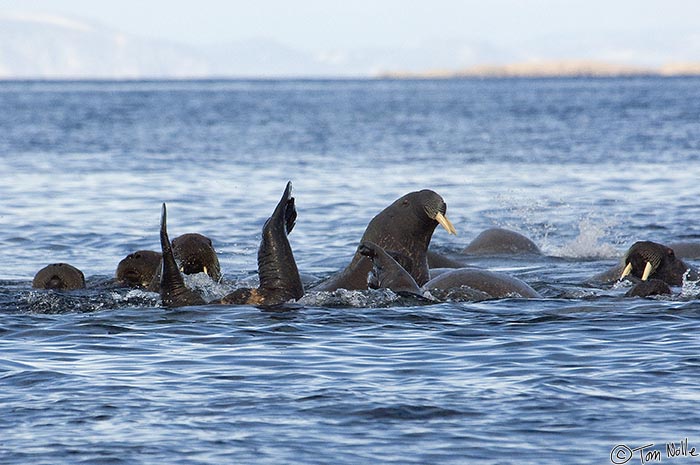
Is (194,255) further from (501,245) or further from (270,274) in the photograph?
(501,245)

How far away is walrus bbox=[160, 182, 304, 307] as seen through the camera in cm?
1089

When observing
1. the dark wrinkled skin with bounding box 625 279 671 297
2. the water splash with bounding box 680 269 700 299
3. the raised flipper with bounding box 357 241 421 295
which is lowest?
the water splash with bounding box 680 269 700 299

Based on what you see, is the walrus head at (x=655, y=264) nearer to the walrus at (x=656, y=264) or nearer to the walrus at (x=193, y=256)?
the walrus at (x=656, y=264)

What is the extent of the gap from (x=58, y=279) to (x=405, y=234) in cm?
343

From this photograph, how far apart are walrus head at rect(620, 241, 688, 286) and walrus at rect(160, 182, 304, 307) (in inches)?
138

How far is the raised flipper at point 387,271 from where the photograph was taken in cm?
1124

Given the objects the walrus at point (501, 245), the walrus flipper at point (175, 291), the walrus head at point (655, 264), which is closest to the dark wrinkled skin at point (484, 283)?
the walrus head at point (655, 264)

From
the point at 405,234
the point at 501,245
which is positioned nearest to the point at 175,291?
the point at 405,234

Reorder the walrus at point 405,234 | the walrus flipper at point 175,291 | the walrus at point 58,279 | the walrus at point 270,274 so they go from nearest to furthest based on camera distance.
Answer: the walrus at point 270,274 < the walrus flipper at point 175,291 < the walrus at point 405,234 < the walrus at point 58,279

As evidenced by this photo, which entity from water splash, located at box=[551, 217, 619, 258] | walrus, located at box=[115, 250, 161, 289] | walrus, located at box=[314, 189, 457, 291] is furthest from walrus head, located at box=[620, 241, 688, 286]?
walrus, located at box=[115, 250, 161, 289]

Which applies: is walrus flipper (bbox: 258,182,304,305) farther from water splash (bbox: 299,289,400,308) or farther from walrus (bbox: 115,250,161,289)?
walrus (bbox: 115,250,161,289)

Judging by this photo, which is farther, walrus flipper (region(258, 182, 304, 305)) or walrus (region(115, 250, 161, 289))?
walrus (region(115, 250, 161, 289))

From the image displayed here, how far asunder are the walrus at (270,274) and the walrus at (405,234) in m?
0.62

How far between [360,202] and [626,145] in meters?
18.0
